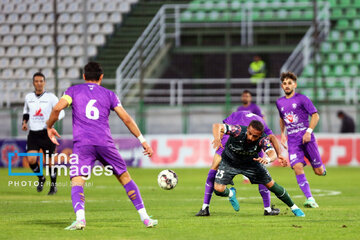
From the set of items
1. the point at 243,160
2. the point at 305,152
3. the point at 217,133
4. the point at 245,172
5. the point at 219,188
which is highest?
the point at 217,133

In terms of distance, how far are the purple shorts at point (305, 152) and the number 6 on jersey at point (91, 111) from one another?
5.21 metres

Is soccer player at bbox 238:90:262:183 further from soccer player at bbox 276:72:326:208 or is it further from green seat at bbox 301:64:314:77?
green seat at bbox 301:64:314:77

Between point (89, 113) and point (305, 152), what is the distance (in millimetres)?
5531

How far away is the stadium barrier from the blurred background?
51 millimetres

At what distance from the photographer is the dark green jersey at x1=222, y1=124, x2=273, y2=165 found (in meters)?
10.4

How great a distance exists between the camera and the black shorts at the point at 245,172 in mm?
10820

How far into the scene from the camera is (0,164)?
26.9 metres

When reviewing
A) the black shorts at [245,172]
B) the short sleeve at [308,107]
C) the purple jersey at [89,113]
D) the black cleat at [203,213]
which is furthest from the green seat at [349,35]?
the purple jersey at [89,113]

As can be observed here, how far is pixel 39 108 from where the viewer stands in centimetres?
1573

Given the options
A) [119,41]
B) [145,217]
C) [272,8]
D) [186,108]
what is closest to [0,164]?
[186,108]

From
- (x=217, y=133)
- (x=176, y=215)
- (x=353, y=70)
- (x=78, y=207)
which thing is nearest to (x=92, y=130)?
(x=78, y=207)

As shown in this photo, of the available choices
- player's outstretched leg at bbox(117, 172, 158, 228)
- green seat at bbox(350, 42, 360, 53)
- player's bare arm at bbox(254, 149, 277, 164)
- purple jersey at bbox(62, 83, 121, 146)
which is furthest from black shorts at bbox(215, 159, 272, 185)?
green seat at bbox(350, 42, 360, 53)

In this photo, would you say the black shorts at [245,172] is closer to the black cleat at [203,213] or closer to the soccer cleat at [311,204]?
the black cleat at [203,213]

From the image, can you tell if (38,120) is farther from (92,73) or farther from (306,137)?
(92,73)
